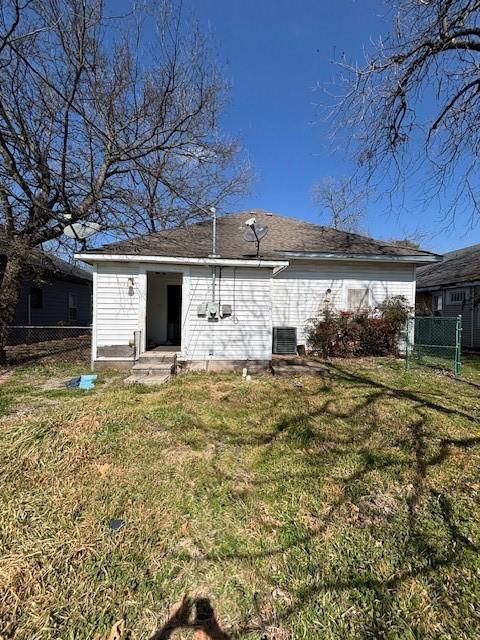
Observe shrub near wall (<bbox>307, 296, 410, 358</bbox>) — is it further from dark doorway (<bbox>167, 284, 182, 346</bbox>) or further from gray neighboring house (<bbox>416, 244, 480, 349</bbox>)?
dark doorway (<bbox>167, 284, 182, 346</bbox>)

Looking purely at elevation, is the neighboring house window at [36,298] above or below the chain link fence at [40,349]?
above

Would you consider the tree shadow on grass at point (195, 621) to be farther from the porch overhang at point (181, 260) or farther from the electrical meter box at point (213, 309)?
the porch overhang at point (181, 260)

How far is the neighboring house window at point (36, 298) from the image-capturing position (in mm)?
15731

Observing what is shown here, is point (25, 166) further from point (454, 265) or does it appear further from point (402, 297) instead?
point (454, 265)

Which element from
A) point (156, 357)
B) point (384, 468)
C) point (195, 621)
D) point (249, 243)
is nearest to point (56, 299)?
point (249, 243)

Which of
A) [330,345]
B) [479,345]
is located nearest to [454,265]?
[479,345]

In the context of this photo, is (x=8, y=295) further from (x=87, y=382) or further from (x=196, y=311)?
(x=196, y=311)

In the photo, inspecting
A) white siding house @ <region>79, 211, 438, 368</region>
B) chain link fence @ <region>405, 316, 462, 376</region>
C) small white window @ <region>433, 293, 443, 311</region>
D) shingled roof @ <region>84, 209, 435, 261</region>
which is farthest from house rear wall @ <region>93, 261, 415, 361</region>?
small white window @ <region>433, 293, 443, 311</region>

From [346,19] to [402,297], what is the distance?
682 centimetres

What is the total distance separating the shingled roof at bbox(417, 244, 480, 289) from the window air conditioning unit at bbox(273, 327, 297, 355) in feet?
24.5

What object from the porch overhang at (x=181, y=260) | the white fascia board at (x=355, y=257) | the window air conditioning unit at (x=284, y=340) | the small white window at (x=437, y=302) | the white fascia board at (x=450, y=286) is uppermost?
the white fascia board at (x=355, y=257)

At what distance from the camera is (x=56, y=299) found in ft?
A: 57.1

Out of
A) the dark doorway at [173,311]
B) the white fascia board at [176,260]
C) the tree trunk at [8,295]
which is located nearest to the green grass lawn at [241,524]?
the white fascia board at [176,260]

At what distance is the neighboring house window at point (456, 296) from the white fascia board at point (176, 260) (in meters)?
10.6
